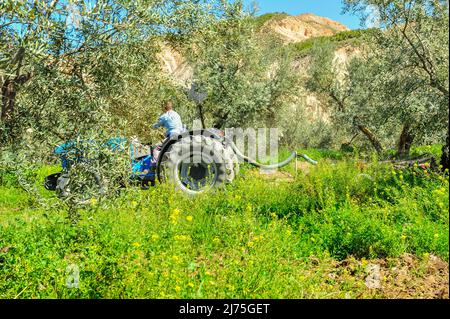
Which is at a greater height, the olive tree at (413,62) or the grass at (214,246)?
the olive tree at (413,62)

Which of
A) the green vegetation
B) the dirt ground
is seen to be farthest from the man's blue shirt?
the dirt ground

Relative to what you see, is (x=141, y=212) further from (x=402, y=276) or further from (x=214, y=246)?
(x=402, y=276)

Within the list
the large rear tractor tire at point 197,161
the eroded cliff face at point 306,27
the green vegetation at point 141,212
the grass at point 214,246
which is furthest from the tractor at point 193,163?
the eroded cliff face at point 306,27

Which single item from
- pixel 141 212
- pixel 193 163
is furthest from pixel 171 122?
pixel 141 212

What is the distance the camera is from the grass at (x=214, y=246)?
3.73m

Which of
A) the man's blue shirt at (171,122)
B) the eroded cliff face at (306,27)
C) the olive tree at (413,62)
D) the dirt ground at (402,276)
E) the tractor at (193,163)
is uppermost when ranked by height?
the eroded cliff face at (306,27)

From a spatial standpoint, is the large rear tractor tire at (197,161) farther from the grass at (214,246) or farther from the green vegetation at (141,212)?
the grass at (214,246)

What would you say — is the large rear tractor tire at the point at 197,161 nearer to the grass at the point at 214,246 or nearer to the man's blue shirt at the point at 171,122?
the man's blue shirt at the point at 171,122

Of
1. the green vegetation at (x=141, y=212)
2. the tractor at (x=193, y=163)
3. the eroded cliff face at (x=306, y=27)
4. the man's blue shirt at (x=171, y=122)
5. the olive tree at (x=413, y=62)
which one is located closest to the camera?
the green vegetation at (x=141, y=212)

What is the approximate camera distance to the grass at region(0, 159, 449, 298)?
12.2ft

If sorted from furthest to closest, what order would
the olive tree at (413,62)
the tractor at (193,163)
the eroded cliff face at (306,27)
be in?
1. the eroded cliff face at (306,27)
2. the tractor at (193,163)
3. the olive tree at (413,62)

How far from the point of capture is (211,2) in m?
4.91

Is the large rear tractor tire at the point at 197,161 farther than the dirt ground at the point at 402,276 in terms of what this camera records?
Yes

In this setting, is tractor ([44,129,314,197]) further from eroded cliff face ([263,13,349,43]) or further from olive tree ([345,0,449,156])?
eroded cliff face ([263,13,349,43])
